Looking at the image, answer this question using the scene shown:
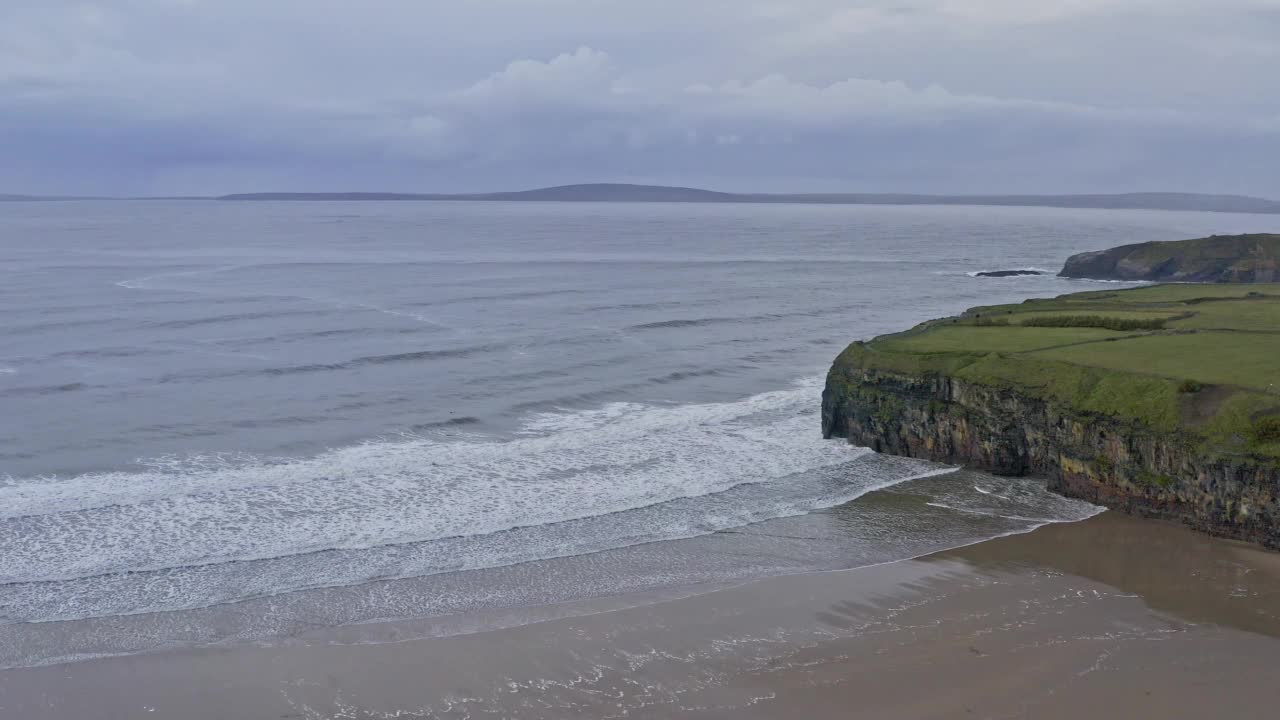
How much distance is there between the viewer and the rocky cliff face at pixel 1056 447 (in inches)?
871

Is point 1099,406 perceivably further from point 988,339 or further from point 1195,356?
point 988,339

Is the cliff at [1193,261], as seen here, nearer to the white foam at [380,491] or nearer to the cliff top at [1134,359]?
the cliff top at [1134,359]

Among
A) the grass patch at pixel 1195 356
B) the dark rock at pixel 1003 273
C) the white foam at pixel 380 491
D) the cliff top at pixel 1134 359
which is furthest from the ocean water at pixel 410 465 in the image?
the dark rock at pixel 1003 273

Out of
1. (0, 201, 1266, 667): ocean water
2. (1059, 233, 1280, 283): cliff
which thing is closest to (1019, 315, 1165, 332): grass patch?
(0, 201, 1266, 667): ocean water

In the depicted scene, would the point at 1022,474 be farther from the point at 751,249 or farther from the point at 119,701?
the point at 751,249

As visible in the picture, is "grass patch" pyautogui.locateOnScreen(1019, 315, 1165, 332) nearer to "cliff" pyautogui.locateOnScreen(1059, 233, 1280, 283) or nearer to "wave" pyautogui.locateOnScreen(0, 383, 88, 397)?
"wave" pyautogui.locateOnScreen(0, 383, 88, 397)

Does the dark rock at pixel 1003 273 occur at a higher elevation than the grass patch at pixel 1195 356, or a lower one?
lower

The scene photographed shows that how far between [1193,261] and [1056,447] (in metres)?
69.2

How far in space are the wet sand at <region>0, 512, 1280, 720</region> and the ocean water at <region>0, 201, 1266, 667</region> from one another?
4.13 ft

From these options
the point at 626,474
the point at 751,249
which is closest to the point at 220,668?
the point at 626,474

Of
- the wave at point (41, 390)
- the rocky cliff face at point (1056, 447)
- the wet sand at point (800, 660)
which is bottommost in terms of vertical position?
the wet sand at point (800, 660)

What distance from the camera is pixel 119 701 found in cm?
1583

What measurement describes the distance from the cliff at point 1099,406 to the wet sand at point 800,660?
2202 millimetres

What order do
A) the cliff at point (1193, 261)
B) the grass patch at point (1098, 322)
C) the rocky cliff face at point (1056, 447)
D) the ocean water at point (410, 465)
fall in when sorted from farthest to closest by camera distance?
the cliff at point (1193, 261) → the grass patch at point (1098, 322) → the rocky cliff face at point (1056, 447) → the ocean water at point (410, 465)
